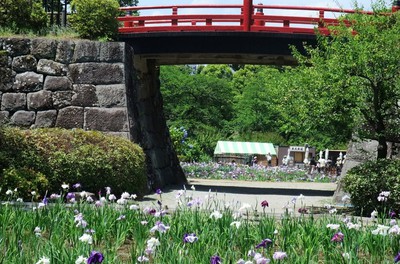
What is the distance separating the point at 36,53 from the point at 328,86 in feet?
25.2

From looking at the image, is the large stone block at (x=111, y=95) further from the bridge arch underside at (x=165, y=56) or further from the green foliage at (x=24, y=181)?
Result: the green foliage at (x=24, y=181)

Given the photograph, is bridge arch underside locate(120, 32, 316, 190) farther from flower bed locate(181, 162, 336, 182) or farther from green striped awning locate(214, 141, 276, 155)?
green striped awning locate(214, 141, 276, 155)

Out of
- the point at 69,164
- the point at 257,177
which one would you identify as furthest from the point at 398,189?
the point at 257,177

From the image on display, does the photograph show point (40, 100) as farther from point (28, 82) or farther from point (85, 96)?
point (85, 96)

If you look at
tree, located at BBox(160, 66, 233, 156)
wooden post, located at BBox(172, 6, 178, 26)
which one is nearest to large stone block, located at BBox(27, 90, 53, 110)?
wooden post, located at BBox(172, 6, 178, 26)

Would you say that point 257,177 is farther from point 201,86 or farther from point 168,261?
point 168,261

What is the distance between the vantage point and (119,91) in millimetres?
16391

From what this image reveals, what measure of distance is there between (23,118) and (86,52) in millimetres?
2205

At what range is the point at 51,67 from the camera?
16547 millimetres

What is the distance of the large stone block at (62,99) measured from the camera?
53.6 ft

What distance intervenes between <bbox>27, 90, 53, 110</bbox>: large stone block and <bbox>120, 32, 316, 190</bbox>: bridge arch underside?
1.89m

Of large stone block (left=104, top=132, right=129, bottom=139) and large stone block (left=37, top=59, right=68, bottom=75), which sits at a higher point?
large stone block (left=37, top=59, right=68, bottom=75)

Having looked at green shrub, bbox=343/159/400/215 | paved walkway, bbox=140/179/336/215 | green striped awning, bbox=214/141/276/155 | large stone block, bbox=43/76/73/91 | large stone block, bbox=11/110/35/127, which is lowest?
green striped awning, bbox=214/141/276/155

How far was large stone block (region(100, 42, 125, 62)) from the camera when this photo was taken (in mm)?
16609
